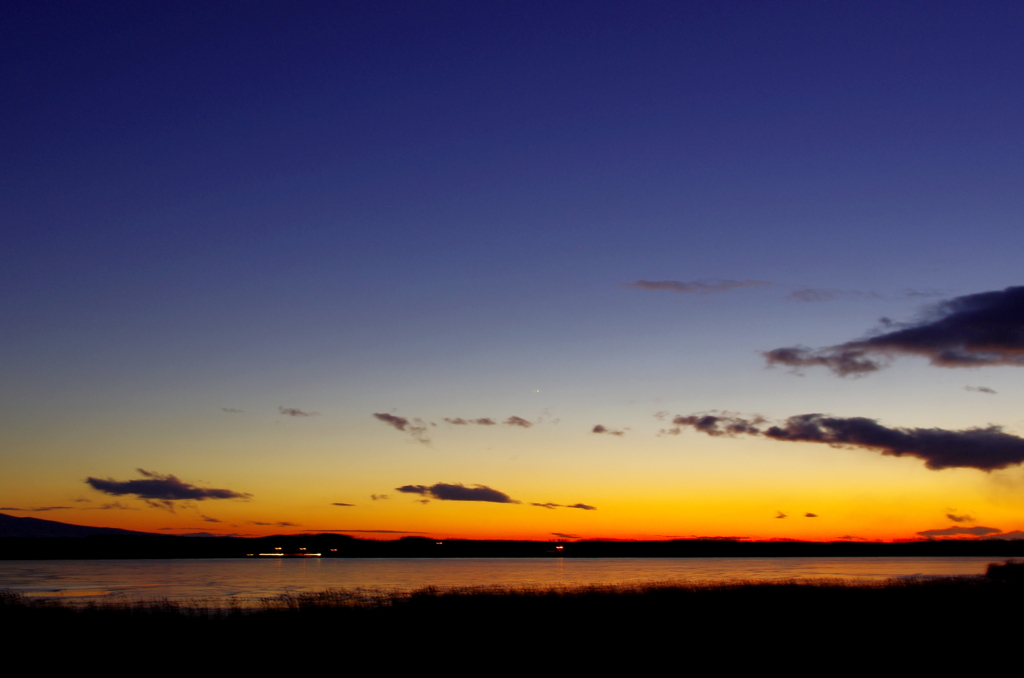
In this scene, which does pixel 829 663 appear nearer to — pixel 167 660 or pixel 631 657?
pixel 631 657

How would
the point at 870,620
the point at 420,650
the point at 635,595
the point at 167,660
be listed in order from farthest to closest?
the point at 635,595 < the point at 870,620 < the point at 420,650 < the point at 167,660

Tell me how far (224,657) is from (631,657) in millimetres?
13172

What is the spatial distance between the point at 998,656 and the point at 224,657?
25128 millimetres

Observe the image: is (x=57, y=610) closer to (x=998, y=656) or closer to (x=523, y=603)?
(x=523, y=603)

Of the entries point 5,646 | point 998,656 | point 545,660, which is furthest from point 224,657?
point 998,656

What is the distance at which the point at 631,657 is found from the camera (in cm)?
2639

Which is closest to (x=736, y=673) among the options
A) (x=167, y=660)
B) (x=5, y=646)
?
(x=167, y=660)

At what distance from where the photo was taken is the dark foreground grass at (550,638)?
24984 millimetres

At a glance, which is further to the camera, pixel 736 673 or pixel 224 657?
pixel 224 657

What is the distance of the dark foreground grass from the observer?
2498 centimetres

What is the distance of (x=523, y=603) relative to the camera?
134 feet

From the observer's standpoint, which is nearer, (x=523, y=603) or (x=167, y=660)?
(x=167, y=660)

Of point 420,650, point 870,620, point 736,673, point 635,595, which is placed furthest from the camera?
point 635,595

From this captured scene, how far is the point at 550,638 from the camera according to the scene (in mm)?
29859
